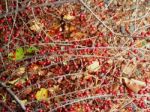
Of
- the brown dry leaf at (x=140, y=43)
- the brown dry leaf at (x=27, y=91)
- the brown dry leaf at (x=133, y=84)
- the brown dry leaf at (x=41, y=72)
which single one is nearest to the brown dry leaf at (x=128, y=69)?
the brown dry leaf at (x=133, y=84)

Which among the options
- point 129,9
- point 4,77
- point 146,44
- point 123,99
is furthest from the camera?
point 129,9

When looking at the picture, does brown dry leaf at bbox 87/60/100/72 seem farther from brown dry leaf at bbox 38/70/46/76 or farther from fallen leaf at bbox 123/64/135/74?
brown dry leaf at bbox 38/70/46/76

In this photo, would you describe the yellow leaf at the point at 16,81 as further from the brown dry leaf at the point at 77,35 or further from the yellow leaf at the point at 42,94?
the brown dry leaf at the point at 77,35

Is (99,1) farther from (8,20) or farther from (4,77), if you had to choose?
(4,77)

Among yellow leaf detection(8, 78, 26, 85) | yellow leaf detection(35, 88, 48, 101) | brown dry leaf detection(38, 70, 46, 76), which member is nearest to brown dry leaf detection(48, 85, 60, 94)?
yellow leaf detection(35, 88, 48, 101)

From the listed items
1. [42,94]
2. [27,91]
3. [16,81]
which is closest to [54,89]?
[42,94]

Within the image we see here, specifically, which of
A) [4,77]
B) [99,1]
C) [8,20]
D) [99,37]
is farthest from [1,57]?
[99,1]
